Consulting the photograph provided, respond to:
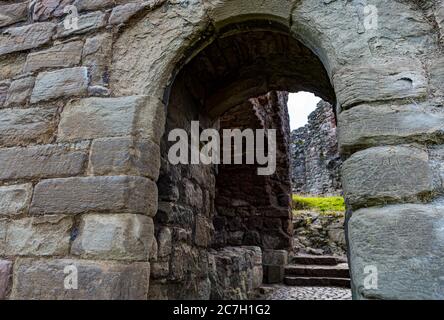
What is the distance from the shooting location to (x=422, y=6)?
169cm

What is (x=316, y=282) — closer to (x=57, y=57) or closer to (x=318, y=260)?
(x=318, y=260)

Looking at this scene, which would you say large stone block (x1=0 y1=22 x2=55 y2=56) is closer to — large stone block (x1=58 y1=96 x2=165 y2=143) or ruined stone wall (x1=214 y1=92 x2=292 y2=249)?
large stone block (x1=58 y1=96 x2=165 y2=143)

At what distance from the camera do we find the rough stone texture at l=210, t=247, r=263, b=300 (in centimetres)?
324

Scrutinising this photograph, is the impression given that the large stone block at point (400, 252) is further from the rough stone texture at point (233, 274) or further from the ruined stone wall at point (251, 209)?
the ruined stone wall at point (251, 209)

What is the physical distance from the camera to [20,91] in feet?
6.74

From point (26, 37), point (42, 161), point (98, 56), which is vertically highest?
point (26, 37)

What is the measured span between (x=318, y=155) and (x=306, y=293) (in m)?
9.41

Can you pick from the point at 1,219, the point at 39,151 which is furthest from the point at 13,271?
Answer: the point at 39,151

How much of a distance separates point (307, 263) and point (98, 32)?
17.4 ft

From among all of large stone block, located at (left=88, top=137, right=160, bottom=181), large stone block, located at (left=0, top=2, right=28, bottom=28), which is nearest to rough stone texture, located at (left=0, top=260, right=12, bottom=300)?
large stone block, located at (left=88, top=137, right=160, bottom=181)

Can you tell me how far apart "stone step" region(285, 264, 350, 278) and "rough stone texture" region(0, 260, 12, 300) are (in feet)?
15.1

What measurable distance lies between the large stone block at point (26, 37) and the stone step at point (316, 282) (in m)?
4.64

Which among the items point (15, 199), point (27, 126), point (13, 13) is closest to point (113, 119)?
point (27, 126)

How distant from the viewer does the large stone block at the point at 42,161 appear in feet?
5.88
